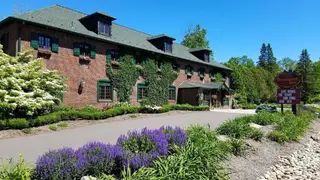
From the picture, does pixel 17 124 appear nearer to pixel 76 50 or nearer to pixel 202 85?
pixel 76 50

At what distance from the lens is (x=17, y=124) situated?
10.9 metres

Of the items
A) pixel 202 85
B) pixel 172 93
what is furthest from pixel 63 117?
pixel 202 85

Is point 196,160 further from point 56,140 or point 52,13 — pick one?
point 52,13

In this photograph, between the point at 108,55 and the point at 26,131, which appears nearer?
the point at 26,131

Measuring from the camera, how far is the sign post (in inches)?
572

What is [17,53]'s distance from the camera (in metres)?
15.5

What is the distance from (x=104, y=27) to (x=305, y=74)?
5925 centimetres

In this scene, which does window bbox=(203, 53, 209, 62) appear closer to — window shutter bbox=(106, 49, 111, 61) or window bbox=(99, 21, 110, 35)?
window bbox=(99, 21, 110, 35)

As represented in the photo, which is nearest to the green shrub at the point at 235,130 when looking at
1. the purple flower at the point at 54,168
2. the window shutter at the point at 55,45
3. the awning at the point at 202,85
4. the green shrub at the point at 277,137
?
the green shrub at the point at 277,137

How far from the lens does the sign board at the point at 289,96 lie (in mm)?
14379

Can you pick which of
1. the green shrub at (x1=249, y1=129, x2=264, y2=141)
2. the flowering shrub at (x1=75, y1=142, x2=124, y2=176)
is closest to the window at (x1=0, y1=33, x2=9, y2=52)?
the flowering shrub at (x1=75, y1=142, x2=124, y2=176)

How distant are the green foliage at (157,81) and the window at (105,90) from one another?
4039 millimetres

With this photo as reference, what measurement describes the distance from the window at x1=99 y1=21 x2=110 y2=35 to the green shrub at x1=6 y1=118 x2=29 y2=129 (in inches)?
465

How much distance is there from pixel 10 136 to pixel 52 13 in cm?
1279
